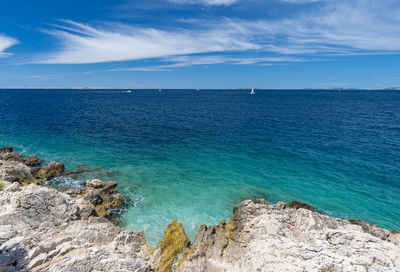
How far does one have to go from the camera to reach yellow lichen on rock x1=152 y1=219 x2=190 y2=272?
1288 centimetres

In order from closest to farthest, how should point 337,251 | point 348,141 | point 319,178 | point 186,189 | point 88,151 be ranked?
point 337,251 → point 186,189 → point 319,178 → point 88,151 → point 348,141

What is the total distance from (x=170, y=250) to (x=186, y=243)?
143 cm

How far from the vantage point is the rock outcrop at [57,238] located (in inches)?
451

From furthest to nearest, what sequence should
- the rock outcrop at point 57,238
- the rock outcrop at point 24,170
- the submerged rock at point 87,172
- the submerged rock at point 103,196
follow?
the submerged rock at point 87,172
the rock outcrop at point 24,170
the submerged rock at point 103,196
the rock outcrop at point 57,238

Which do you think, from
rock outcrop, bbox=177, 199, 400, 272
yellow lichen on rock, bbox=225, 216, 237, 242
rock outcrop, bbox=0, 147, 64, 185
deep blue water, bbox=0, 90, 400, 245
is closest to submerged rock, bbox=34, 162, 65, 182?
rock outcrop, bbox=0, 147, 64, 185

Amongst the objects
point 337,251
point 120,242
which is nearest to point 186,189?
point 120,242

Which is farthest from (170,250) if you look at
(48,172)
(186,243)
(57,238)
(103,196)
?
(48,172)

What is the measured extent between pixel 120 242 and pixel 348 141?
1822 inches

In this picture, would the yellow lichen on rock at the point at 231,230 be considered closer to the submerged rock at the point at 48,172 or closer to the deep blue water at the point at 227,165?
the deep blue water at the point at 227,165

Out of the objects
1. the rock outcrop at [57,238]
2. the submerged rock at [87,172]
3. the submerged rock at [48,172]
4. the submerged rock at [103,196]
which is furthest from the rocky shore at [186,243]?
the submerged rock at [87,172]

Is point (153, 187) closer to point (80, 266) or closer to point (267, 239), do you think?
point (80, 266)

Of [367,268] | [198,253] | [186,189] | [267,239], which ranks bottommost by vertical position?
[186,189]

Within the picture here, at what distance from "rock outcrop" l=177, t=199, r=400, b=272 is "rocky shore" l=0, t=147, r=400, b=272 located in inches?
1.5

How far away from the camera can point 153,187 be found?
2617cm
